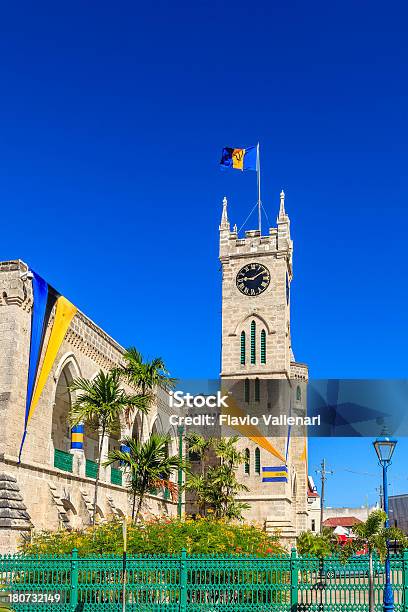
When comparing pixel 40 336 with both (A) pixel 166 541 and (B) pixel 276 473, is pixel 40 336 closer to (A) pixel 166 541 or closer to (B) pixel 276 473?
(A) pixel 166 541

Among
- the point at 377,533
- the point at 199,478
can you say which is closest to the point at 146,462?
the point at 377,533

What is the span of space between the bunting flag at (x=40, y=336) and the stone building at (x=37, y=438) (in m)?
0.23

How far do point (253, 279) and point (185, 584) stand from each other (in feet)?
101

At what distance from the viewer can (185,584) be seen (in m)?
14.9

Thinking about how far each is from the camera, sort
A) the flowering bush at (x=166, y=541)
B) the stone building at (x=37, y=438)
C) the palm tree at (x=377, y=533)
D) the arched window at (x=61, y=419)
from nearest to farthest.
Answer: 1. the palm tree at (x=377, y=533)
2. the flowering bush at (x=166, y=541)
3. the stone building at (x=37, y=438)
4. the arched window at (x=61, y=419)

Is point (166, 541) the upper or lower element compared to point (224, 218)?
Answer: lower

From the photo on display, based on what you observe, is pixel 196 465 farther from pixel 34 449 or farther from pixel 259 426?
pixel 34 449

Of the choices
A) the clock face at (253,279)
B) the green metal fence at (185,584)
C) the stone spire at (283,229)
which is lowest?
the green metal fence at (185,584)

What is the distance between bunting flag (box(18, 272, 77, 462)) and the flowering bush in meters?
5.39

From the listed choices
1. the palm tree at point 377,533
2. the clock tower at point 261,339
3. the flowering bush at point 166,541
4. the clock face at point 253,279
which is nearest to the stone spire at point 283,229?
the clock tower at point 261,339

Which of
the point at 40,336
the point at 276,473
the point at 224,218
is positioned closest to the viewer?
the point at 40,336

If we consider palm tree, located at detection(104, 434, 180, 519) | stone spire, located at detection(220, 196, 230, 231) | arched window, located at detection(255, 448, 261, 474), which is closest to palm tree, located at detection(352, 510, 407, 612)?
palm tree, located at detection(104, 434, 180, 519)

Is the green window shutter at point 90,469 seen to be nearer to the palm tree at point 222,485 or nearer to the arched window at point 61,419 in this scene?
the arched window at point 61,419

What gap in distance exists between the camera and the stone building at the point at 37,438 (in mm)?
22016
